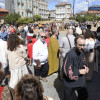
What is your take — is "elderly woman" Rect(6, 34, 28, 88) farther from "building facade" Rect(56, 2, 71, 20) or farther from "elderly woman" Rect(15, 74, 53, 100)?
"building facade" Rect(56, 2, 71, 20)

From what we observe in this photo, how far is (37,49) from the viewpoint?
12.9ft

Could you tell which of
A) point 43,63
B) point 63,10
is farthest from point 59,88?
point 63,10

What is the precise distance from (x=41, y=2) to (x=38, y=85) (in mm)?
96747

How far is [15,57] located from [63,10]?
118598 millimetres

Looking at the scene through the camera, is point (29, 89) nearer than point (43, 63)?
Yes

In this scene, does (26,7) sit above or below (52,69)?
above

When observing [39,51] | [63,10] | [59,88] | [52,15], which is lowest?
[59,88]

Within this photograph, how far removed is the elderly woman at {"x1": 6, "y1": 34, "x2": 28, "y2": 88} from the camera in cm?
349

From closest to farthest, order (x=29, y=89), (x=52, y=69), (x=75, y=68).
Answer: (x=29, y=89), (x=75, y=68), (x=52, y=69)

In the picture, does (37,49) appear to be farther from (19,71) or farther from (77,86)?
(77,86)

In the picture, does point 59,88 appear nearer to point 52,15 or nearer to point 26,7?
point 26,7

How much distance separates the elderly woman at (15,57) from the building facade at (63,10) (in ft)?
374

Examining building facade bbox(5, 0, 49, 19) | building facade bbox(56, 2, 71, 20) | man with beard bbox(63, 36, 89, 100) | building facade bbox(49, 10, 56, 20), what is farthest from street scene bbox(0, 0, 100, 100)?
building facade bbox(49, 10, 56, 20)

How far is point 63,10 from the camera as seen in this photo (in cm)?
11694
